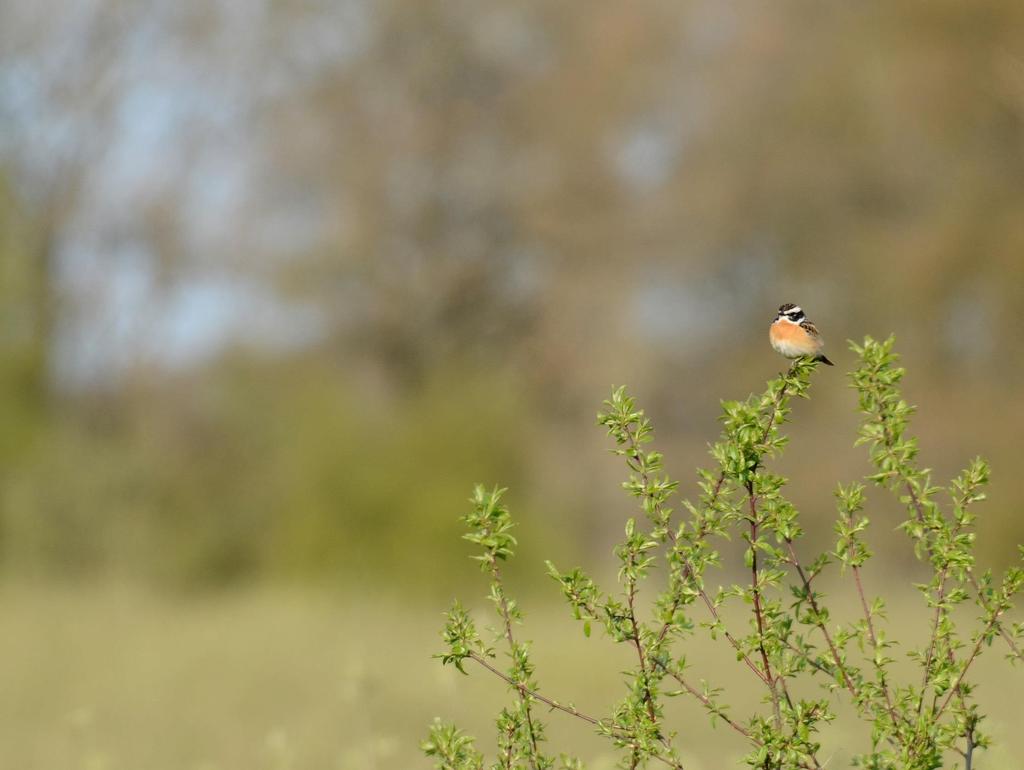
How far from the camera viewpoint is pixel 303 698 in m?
9.30

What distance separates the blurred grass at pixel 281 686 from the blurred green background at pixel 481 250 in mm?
3189

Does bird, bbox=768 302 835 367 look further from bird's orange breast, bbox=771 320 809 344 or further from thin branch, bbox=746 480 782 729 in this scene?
thin branch, bbox=746 480 782 729

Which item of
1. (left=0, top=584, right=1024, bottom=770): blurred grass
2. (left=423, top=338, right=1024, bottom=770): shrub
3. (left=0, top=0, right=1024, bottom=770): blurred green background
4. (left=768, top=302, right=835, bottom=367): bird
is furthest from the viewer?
(left=0, top=0, right=1024, bottom=770): blurred green background

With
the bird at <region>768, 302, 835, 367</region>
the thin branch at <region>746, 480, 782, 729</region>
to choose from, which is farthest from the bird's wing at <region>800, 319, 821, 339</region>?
the thin branch at <region>746, 480, 782, 729</region>

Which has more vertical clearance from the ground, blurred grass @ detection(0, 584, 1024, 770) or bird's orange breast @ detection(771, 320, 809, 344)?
blurred grass @ detection(0, 584, 1024, 770)

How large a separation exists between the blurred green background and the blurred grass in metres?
3.19

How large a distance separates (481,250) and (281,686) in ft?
59.3

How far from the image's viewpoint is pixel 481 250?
2744 centimetres

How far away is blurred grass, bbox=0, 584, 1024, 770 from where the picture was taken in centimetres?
696

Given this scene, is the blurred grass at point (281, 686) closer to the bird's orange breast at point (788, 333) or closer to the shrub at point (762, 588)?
the shrub at point (762, 588)

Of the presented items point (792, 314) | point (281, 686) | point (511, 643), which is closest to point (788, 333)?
point (792, 314)

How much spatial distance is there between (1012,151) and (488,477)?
31.5 ft

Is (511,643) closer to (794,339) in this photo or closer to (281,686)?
(794,339)

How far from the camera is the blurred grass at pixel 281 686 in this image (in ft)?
22.8
